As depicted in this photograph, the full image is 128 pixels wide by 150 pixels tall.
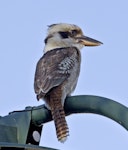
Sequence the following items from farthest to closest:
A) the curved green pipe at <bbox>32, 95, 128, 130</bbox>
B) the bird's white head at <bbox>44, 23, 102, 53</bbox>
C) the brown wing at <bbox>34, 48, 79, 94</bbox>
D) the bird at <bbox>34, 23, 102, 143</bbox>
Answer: the bird's white head at <bbox>44, 23, 102, 53</bbox>, the brown wing at <bbox>34, 48, 79, 94</bbox>, the bird at <bbox>34, 23, 102, 143</bbox>, the curved green pipe at <bbox>32, 95, 128, 130</bbox>

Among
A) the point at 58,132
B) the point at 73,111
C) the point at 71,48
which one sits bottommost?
the point at 58,132

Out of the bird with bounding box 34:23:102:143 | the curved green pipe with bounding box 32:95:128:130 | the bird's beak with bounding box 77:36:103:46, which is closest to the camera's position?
the curved green pipe with bounding box 32:95:128:130

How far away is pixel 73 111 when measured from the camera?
2.74m

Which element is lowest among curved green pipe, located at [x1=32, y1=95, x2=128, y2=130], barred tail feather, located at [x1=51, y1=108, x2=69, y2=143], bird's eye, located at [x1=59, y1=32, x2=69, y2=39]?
barred tail feather, located at [x1=51, y1=108, x2=69, y2=143]

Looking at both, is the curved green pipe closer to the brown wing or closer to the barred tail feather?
the barred tail feather

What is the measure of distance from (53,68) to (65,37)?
3.64ft

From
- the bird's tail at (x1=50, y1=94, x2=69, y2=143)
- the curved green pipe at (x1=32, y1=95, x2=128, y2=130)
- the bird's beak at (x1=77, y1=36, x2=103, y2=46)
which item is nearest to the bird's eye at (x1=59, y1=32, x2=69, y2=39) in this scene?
the bird's beak at (x1=77, y1=36, x2=103, y2=46)

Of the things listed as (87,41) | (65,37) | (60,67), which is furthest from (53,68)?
(65,37)

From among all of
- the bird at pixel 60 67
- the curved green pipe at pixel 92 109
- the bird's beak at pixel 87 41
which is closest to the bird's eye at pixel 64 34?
the bird at pixel 60 67

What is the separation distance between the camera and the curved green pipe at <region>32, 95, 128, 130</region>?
224 cm

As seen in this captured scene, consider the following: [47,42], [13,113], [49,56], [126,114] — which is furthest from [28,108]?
[47,42]

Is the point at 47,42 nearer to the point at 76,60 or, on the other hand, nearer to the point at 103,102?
the point at 76,60

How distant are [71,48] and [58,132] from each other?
2.12m

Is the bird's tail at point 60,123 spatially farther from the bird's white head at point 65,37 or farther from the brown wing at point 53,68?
the bird's white head at point 65,37
